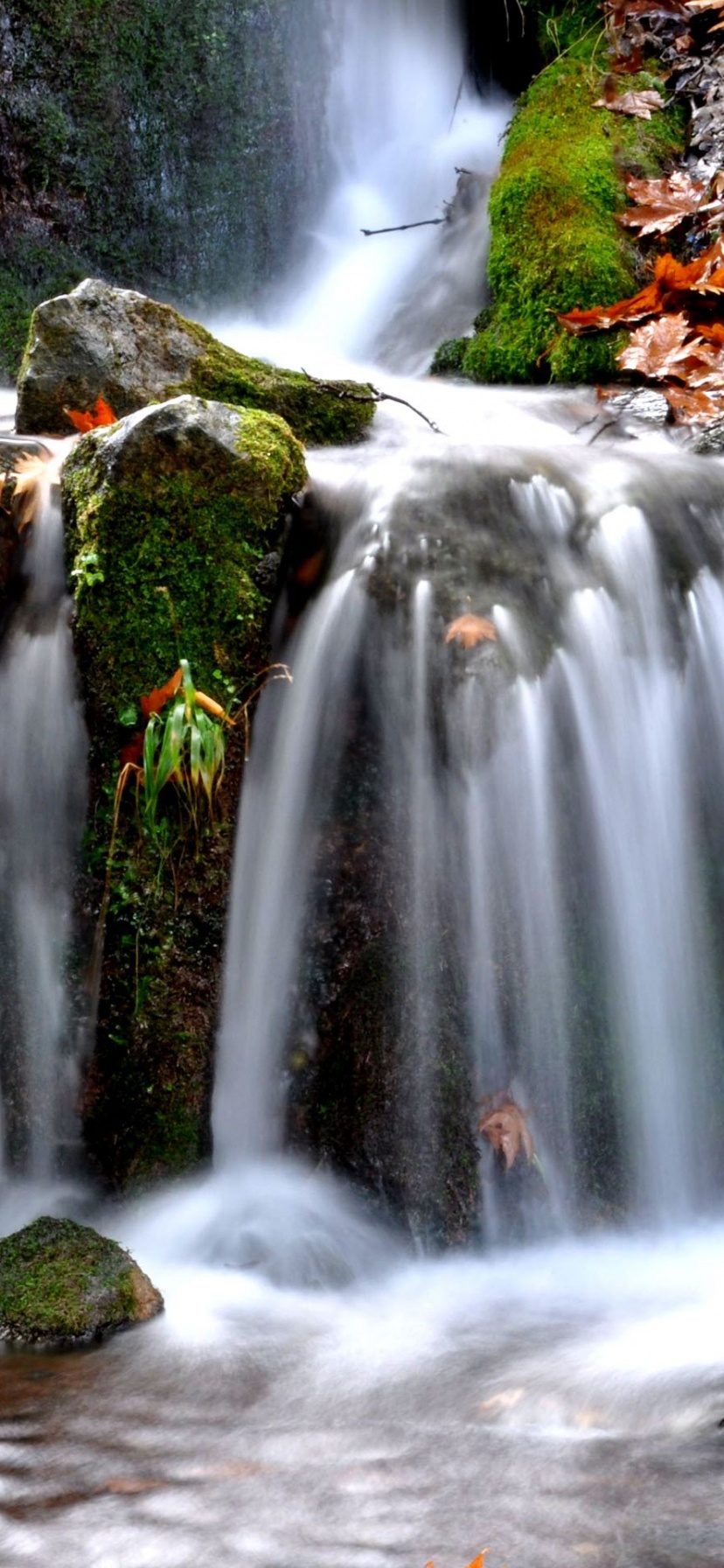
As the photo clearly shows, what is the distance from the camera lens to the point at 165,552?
3650 mm

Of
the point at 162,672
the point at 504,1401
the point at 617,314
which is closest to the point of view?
the point at 504,1401

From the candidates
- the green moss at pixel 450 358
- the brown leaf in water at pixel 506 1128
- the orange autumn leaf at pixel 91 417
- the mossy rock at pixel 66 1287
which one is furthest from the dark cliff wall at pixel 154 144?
the mossy rock at pixel 66 1287

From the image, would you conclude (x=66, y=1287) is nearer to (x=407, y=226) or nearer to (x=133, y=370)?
(x=133, y=370)

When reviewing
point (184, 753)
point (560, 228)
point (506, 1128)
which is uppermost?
point (560, 228)

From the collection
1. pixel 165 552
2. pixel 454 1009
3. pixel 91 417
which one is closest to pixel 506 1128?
pixel 454 1009

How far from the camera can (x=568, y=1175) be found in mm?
3389

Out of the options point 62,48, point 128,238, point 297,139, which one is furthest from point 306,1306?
point 297,139

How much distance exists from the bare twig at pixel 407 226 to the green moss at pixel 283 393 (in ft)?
11.8

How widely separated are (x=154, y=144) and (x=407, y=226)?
1.73m

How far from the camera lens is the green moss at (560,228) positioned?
20.1 feet

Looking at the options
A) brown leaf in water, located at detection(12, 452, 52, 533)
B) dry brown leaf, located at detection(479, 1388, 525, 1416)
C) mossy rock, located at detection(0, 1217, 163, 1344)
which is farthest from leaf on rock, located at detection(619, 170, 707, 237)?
dry brown leaf, located at detection(479, 1388, 525, 1416)

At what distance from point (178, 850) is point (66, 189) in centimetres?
566

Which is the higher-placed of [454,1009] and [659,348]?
[659,348]

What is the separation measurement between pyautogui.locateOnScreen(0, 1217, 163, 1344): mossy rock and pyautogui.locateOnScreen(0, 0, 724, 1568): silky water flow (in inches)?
3.7
